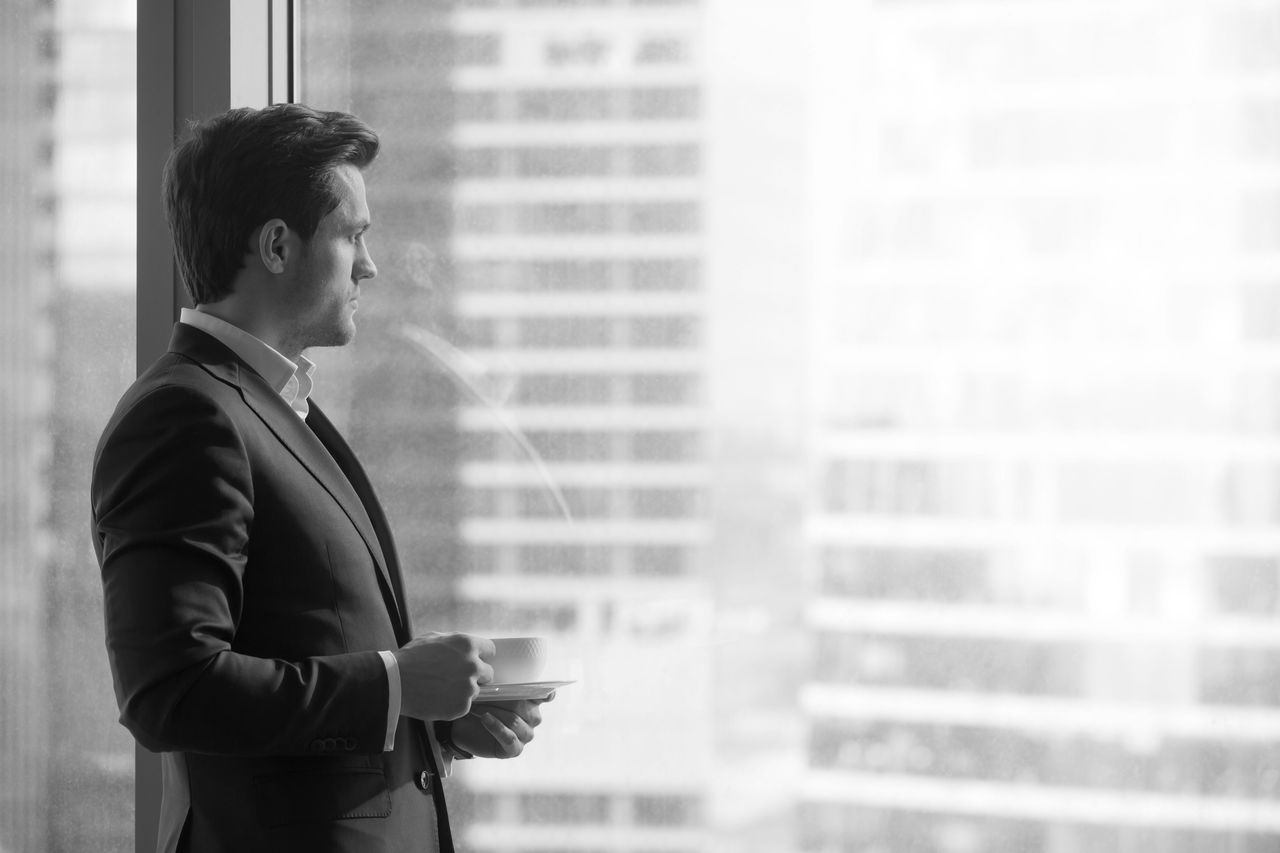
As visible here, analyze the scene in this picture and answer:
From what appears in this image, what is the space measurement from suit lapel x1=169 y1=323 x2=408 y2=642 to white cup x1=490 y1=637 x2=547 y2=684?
87 mm

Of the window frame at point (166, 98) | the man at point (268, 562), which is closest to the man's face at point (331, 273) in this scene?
the man at point (268, 562)

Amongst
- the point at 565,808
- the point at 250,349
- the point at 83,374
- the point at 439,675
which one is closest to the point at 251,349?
the point at 250,349

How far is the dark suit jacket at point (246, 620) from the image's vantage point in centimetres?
89

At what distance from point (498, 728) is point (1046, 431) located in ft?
2.31

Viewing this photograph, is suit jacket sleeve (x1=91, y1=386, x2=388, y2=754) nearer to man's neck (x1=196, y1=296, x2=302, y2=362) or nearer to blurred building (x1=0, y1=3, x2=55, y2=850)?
man's neck (x1=196, y1=296, x2=302, y2=362)

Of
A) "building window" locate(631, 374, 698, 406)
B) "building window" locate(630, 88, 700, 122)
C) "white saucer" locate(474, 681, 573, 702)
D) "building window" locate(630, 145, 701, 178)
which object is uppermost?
"building window" locate(630, 88, 700, 122)

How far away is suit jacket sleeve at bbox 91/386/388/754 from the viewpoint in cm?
88

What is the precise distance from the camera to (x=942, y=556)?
1416 millimetres

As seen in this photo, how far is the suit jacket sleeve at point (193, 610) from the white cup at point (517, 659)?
15 centimetres

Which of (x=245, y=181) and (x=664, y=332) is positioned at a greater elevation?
(x=245, y=181)

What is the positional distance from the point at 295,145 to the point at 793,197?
2.06ft

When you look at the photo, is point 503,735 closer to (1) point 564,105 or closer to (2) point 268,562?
(2) point 268,562

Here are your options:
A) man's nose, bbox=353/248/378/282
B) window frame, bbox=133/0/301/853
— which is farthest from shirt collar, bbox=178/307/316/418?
window frame, bbox=133/0/301/853

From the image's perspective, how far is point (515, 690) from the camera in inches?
43.0
